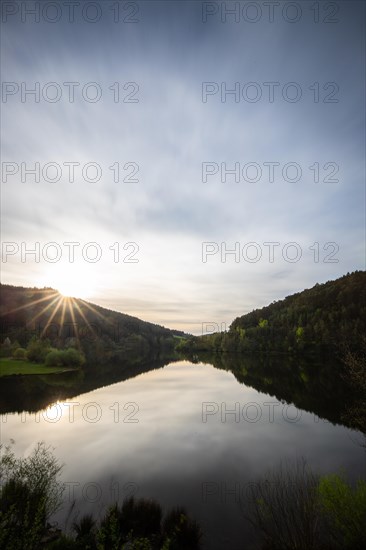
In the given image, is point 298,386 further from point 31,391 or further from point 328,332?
point 328,332

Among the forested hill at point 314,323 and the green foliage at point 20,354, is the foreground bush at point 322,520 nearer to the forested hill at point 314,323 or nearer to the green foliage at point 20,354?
the green foliage at point 20,354

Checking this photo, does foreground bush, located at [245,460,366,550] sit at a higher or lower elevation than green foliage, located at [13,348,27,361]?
higher

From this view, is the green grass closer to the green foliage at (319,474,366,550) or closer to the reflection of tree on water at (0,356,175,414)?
the reflection of tree on water at (0,356,175,414)

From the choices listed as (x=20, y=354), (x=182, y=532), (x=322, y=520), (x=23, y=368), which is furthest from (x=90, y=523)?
(x=20, y=354)

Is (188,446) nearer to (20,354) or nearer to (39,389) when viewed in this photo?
(39,389)

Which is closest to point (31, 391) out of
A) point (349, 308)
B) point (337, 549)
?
point (337, 549)

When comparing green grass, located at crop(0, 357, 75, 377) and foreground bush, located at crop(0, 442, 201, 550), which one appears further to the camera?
green grass, located at crop(0, 357, 75, 377)

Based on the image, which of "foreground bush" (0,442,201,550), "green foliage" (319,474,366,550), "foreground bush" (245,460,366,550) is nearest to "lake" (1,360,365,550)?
"foreground bush" (0,442,201,550)

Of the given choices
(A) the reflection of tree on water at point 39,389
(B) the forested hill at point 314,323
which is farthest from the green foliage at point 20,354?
(B) the forested hill at point 314,323
